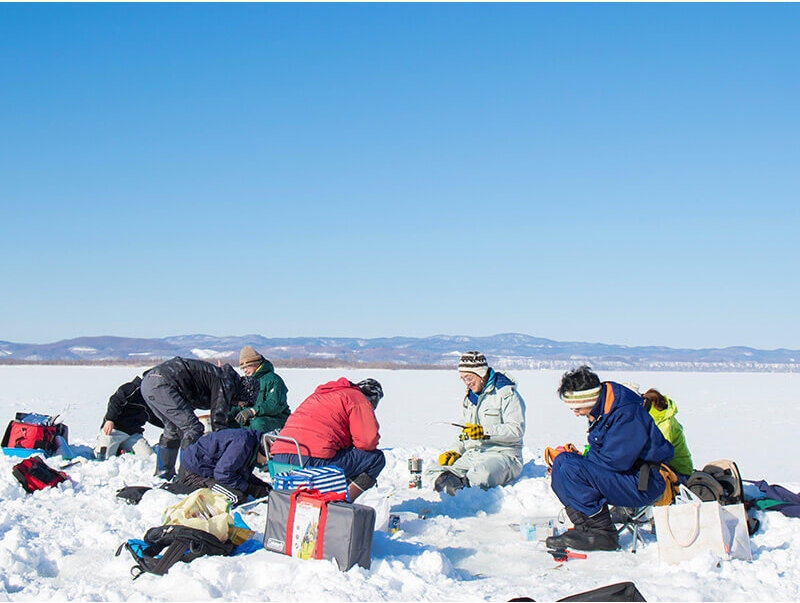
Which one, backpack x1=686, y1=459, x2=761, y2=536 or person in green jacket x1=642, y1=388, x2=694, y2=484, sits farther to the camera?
person in green jacket x1=642, y1=388, x2=694, y2=484

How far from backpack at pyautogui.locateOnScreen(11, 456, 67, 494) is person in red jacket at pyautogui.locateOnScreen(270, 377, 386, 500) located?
223cm

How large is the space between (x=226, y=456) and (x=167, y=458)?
4.51ft

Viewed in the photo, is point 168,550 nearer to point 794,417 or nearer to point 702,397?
point 794,417

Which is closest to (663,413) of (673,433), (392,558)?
(673,433)

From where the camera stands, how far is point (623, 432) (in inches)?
167

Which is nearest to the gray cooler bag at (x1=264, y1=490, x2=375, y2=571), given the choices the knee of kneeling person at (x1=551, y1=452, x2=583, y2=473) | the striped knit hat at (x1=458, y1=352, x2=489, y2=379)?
the knee of kneeling person at (x1=551, y1=452, x2=583, y2=473)

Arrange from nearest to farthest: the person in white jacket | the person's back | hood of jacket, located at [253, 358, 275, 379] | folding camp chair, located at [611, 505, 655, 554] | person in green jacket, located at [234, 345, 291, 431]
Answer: folding camp chair, located at [611, 505, 655, 554], the person in white jacket, the person's back, person in green jacket, located at [234, 345, 291, 431], hood of jacket, located at [253, 358, 275, 379]

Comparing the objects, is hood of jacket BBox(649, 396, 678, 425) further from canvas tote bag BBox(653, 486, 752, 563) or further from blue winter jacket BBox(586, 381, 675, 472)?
canvas tote bag BBox(653, 486, 752, 563)

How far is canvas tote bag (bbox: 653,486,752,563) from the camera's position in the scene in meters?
3.86

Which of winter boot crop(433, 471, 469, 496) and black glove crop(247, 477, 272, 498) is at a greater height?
winter boot crop(433, 471, 469, 496)

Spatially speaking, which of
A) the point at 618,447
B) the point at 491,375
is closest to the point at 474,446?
the point at 491,375

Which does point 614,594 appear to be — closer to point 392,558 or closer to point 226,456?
point 392,558

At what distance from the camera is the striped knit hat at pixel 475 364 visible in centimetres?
636

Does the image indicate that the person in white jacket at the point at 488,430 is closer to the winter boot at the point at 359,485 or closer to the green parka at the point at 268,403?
the winter boot at the point at 359,485
